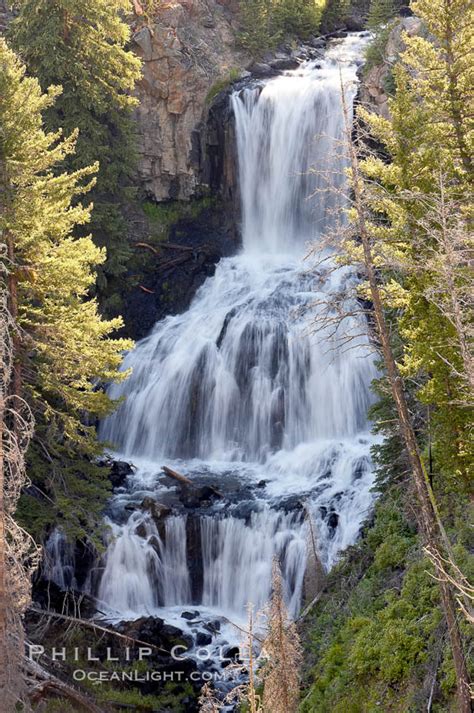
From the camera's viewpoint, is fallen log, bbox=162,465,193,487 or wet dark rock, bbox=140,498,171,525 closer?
wet dark rock, bbox=140,498,171,525

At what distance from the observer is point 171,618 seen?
18062 mm

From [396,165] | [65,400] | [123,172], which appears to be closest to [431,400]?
[396,165]

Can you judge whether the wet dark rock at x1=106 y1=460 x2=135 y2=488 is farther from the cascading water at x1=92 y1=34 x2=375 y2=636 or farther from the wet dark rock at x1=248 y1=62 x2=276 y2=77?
the wet dark rock at x1=248 y1=62 x2=276 y2=77

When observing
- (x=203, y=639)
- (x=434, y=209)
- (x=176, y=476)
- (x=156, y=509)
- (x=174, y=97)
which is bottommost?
(x=203, y=639)

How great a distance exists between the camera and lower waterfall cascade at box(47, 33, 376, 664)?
61.3 feet

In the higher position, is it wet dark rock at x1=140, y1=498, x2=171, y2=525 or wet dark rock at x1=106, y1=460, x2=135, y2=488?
wet dark rock at x1=106, y1=460, x2=135, y2=488

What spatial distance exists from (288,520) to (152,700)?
5288 millimetres

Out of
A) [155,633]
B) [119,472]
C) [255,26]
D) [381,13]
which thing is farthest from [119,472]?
[381,13]

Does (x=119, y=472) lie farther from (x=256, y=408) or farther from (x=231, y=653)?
(x=231, y=653)

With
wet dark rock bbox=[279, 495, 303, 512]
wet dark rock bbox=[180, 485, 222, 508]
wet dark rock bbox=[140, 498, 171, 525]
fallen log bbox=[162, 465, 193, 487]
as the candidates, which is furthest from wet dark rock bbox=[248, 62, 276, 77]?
wet dark rock bbox=[140, 498, 171, 525]

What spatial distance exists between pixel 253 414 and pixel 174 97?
46.4ft

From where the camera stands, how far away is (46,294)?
16.6 meters

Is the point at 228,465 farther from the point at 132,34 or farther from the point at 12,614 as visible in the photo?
the point at 132,34

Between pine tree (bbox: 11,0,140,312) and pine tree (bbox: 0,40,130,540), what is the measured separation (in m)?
8.95
